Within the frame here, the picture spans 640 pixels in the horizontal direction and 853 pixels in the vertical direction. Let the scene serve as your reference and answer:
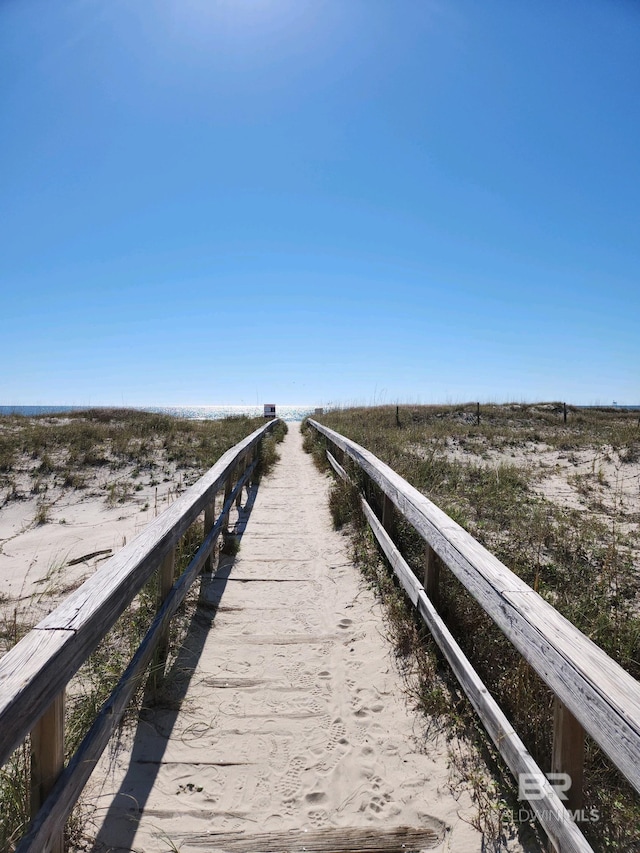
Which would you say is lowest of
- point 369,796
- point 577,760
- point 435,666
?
point 369,796

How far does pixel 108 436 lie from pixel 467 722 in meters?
11.8

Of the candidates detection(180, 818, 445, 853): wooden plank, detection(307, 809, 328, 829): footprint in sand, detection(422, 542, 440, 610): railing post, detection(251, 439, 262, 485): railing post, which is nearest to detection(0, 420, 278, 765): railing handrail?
detection(180, 818, 445, 853): wooden plank

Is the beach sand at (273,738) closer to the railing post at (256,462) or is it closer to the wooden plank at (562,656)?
the wooden plank at (562,656)

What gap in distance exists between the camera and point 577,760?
1.54m

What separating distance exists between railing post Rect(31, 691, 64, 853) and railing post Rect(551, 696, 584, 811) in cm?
166

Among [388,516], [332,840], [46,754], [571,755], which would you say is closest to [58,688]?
[46,754]

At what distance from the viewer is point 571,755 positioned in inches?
60.8

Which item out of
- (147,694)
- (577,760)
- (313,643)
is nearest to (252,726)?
(147,694)

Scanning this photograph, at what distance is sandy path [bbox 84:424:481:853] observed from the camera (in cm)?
A: 193

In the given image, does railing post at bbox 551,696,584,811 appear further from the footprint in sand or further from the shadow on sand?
the shadow on sand

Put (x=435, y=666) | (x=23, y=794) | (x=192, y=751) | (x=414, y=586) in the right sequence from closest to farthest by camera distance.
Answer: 1. (x=23, y=794)
2. (x=192, y=751)
3. (x=435, y=666)
4. (x=414, y=586)

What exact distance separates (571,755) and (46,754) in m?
1.73

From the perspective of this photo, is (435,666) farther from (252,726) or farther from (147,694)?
(147,694)

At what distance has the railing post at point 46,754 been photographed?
146 centimetres
